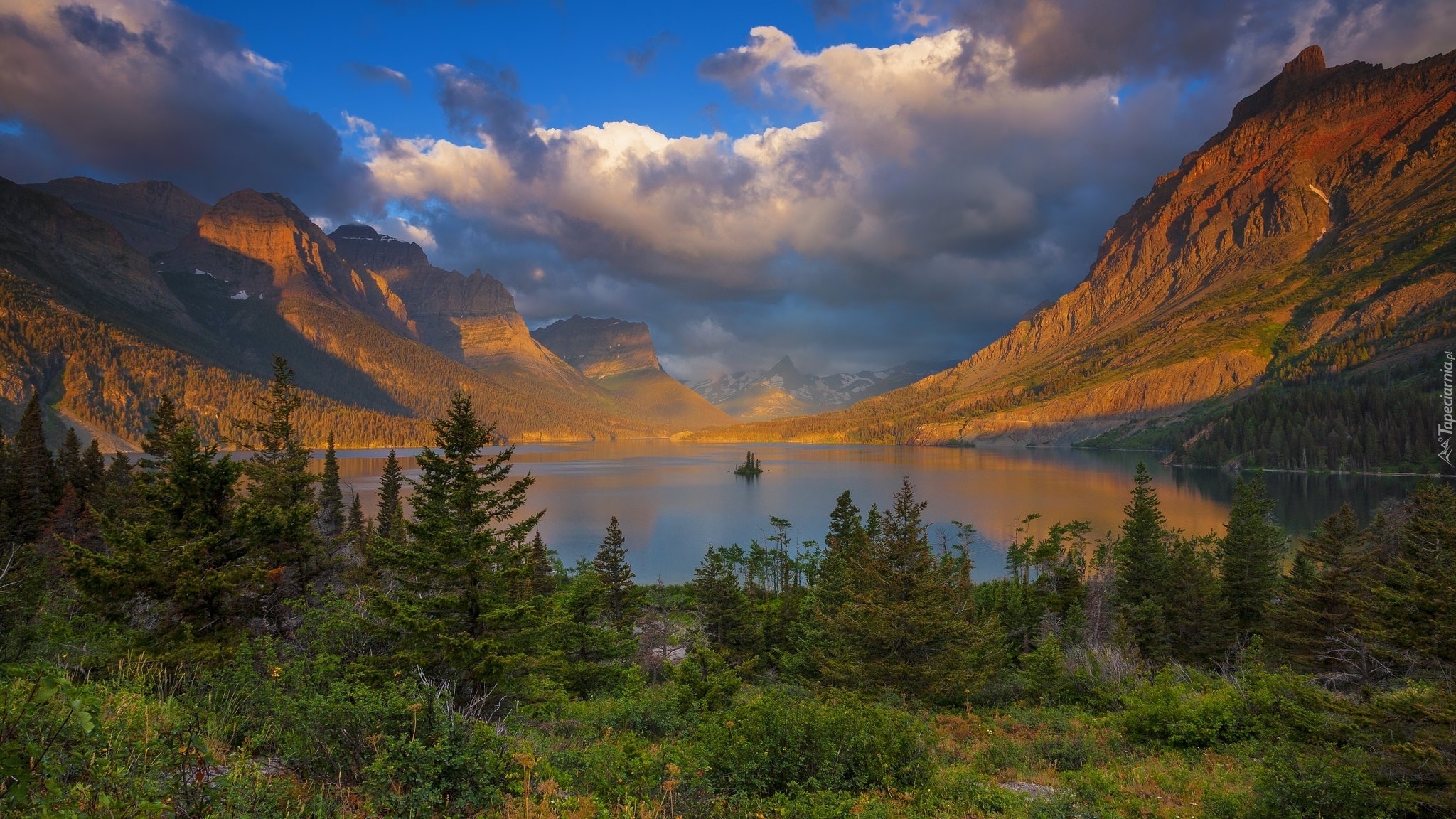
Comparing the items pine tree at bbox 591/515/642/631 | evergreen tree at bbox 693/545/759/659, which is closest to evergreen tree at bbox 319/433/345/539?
pine tree at bbox 591/515/642/631

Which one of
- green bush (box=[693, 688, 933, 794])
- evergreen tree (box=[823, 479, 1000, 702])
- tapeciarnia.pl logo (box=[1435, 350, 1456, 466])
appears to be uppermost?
tapeciarnia.pl logo (box=[1435, 350, 1456, 466])

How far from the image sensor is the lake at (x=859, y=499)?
240 feet

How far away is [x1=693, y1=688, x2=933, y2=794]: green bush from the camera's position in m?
8.65

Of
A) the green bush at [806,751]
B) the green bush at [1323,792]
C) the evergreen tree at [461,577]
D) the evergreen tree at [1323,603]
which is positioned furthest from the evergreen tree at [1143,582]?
the evergreen tree at [461,577]

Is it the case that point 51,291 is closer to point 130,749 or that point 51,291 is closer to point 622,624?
point 622,624

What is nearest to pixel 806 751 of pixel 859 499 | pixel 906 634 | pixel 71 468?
pixel 906 634

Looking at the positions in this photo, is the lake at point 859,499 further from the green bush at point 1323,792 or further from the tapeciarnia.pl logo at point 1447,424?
the green bush at point 1323,792

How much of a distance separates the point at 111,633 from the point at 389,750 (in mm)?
11740

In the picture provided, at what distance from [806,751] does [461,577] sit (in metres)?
8.91

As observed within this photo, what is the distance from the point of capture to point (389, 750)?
5879 millimetres

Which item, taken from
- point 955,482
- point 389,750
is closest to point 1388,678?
point 389,750

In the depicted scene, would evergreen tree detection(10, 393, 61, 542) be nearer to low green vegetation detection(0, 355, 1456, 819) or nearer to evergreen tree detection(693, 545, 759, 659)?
low green vegetation detection(0, 355, 1456, 819)

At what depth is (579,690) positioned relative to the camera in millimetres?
28234

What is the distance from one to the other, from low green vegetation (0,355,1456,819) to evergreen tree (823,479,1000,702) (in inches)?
4.7
